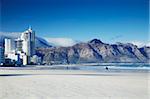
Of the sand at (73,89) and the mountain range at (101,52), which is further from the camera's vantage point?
the mountain range at (101,52)

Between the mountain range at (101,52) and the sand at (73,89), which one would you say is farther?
the mountain range at (101,52)

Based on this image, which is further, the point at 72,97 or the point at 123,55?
the point at 123,55

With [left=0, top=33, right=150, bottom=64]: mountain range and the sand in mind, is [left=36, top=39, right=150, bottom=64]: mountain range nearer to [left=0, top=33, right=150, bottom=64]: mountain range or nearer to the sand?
[left=0, top=33, right=150, bottom=64]: mountain range

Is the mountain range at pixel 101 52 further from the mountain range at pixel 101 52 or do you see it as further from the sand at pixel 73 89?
the sand at pixel 73 89

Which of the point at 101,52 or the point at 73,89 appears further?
the point at 101,52

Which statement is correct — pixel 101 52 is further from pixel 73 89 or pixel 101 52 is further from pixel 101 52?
pixel 73 89

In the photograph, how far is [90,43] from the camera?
426 feet

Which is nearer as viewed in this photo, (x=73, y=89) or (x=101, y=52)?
(x=73, y=89)

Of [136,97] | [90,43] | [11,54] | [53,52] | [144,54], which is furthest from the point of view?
[90,43]

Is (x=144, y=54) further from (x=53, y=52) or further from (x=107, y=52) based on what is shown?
(x=53, y=52)

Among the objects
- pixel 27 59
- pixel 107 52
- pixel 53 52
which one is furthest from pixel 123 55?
pixel 27 59

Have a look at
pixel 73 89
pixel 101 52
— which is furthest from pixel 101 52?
pixel 73 89

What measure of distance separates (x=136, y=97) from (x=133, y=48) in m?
120

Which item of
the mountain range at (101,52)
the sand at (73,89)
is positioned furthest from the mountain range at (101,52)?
the sand at (73,89)
